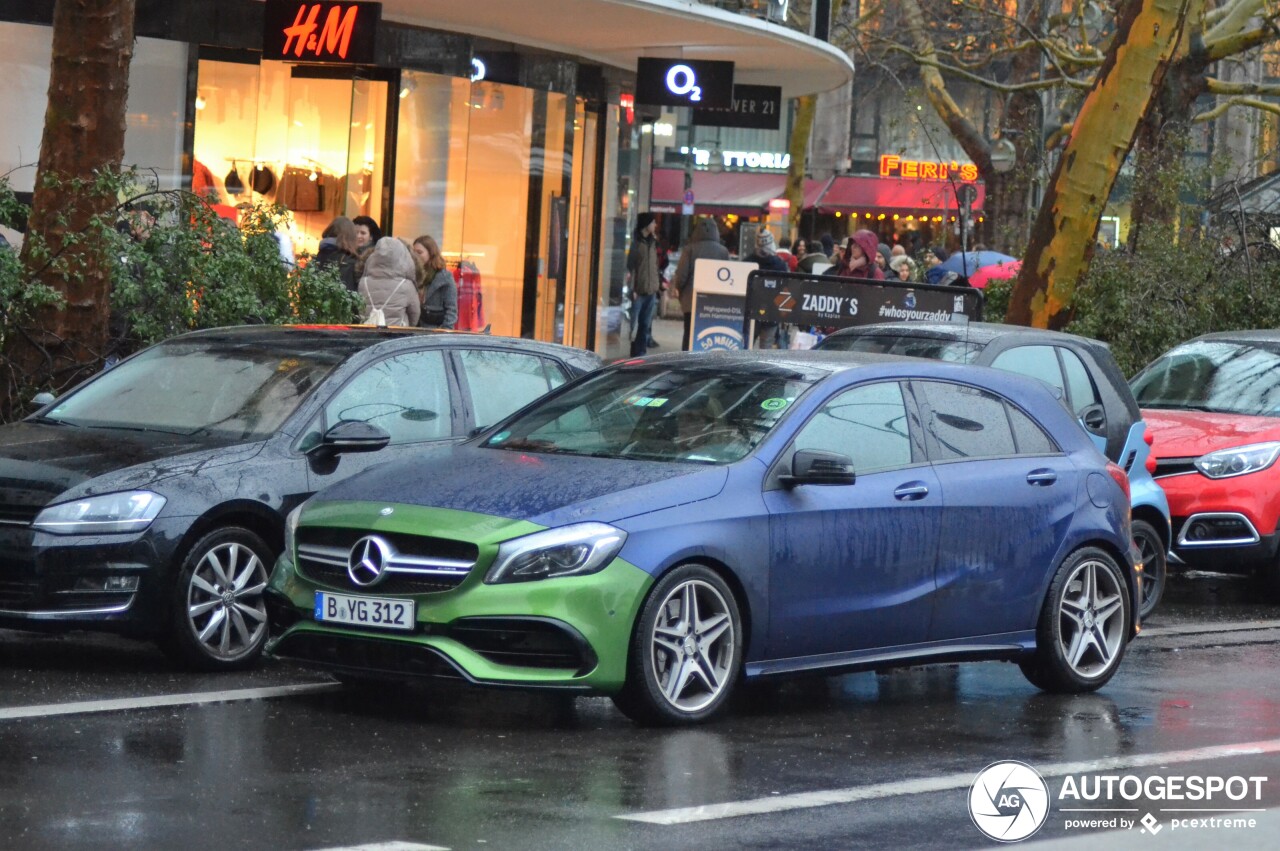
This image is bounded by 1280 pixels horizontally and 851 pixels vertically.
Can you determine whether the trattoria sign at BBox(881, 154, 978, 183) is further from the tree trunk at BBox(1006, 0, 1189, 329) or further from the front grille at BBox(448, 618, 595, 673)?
the front grille at BBox(448, 618, 595, 673)

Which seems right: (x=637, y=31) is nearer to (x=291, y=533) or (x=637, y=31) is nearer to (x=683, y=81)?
(x=683, y=81)

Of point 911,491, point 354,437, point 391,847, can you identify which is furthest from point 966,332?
point 391,847

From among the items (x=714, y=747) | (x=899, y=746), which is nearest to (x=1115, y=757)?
(x=899, y=746)

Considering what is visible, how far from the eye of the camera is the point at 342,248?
18.6 m

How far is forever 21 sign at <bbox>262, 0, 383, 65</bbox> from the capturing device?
58.9ft

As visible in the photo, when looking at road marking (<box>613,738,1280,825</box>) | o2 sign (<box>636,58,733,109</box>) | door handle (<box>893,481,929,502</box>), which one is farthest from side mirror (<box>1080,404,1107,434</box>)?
o2 sign (<box>636,58,733,109</box>)

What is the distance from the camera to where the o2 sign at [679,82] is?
71.9ft

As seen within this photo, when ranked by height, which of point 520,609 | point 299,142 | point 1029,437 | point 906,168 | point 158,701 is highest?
point 906,168

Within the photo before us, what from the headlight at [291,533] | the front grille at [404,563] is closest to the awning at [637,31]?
the headlight at [291,533]

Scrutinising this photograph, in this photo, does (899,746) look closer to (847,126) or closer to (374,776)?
(374,776)

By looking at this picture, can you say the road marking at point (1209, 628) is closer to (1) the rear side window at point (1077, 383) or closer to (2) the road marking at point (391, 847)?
(1) the rear side window at point (1077, 383)

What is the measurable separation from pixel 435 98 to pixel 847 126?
40.1 metres

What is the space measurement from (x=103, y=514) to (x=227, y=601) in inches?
26.5

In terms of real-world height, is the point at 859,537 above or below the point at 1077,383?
below
